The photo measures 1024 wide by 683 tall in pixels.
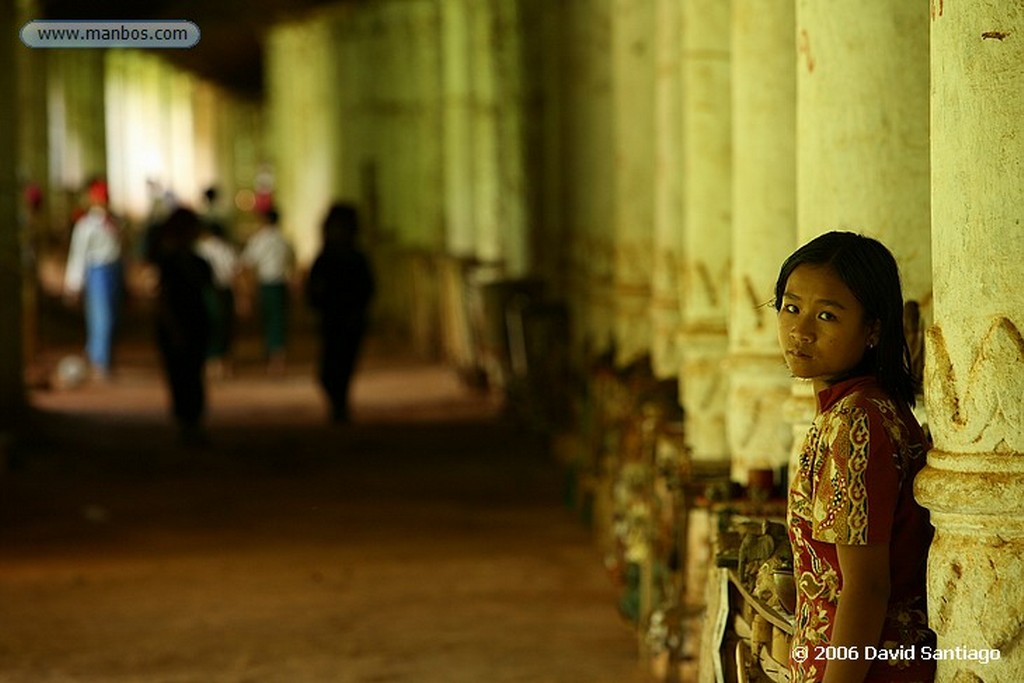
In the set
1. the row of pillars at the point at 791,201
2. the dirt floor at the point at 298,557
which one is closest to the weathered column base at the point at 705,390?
the row of pillars at the point at 791,201

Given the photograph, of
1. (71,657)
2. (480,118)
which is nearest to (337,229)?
(480,118)

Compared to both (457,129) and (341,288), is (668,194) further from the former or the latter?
(457,129)

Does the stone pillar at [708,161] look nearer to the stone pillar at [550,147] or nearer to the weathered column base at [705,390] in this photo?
the weathered column base at [705,390]

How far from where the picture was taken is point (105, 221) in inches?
756

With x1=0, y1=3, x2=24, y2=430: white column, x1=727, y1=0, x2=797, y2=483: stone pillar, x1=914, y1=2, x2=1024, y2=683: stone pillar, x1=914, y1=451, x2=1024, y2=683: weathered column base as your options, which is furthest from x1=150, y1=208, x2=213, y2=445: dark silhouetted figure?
x1=914, y1=451, x2=1024, y2=683: weathered column base

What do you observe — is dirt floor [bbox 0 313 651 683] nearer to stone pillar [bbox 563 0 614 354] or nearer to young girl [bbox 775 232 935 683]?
stone pillar [bbox 563 0 614 354]

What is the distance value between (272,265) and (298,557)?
9137mm

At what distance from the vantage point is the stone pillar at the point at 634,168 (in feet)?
39.0

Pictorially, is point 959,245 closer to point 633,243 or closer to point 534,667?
point 534,667

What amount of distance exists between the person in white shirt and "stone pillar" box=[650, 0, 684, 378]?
8889mm

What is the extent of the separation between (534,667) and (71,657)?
5.90 feet

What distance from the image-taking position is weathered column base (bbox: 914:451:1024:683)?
4035 millimetres

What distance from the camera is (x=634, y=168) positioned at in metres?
12.2

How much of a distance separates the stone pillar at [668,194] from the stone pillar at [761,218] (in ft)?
8.14
